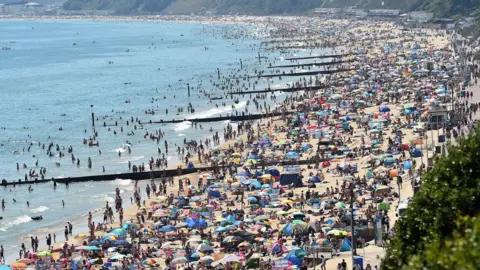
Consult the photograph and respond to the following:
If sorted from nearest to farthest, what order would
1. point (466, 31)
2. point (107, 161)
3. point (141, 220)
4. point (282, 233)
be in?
point (282, 233)
point (141, 220)
point (107, 161)
point (466, 31)

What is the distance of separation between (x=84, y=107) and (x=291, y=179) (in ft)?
183

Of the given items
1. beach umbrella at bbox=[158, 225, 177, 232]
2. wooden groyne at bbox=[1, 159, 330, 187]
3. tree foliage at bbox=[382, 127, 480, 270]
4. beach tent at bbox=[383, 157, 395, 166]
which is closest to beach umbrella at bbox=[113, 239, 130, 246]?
beach umbrella at bbox=[158, 225, 177, 232]

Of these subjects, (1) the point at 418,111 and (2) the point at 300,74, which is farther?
(2) the point at 300,74

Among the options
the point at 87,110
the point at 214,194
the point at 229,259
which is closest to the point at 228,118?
the point at 87,110

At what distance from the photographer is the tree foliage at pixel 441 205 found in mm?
20594

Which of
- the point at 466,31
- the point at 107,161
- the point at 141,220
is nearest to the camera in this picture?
the point at 141,220

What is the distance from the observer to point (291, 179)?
2009 inches

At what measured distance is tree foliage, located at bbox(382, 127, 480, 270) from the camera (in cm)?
2059

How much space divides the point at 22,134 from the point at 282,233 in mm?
51421

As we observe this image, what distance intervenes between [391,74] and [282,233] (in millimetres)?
59432

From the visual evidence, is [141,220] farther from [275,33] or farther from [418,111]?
[275,33]

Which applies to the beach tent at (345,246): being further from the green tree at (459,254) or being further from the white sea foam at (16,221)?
the white sea foam at (16,221)

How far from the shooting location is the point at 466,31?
140625mm

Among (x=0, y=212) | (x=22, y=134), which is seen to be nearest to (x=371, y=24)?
(x=22, y=134)
